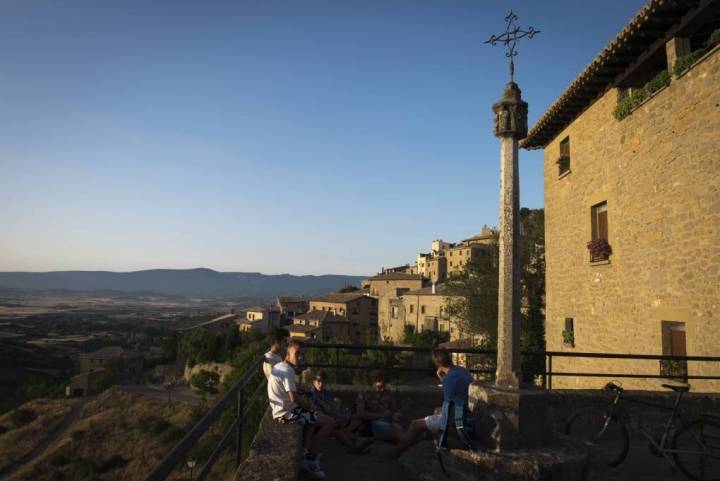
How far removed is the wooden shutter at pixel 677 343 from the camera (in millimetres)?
9438

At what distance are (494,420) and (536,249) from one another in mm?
25275

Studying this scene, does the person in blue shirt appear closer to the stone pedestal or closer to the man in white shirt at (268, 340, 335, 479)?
the stone pedestal

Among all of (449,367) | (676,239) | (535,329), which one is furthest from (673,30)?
(535,329)

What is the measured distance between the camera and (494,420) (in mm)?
4891

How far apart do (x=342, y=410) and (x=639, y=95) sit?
9675 mm

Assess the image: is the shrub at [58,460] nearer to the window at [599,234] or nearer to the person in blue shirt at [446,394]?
the window at [599,234]

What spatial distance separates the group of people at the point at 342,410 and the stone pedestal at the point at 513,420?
0.80 ft

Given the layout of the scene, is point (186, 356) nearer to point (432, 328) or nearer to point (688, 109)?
point (432, 328)

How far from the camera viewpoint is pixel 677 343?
961 centimetres

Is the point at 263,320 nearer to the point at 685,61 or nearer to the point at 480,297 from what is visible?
the point at 480,297

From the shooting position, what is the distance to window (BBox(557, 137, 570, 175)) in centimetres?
1473

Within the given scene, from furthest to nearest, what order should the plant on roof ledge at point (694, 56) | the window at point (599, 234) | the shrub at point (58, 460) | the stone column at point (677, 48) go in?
the shrub at point (58, 460) < the window at point (599, 234) < the stone column at point (677, 48) < the plant on roof ledge at point (694, 56)

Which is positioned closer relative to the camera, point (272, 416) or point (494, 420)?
point (494, 420)

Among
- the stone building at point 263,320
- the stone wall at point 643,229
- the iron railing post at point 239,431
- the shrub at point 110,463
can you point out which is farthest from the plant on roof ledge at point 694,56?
the stone building at point 263,320
